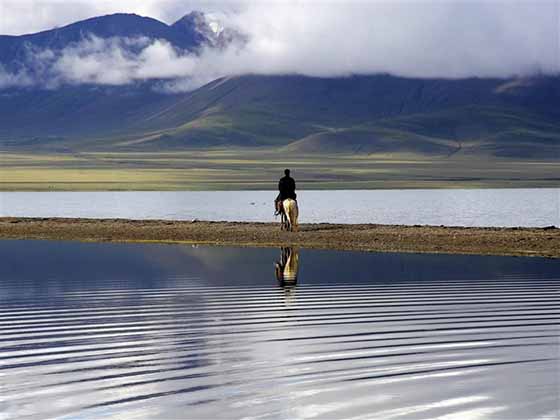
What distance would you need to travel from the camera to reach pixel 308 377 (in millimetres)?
12344

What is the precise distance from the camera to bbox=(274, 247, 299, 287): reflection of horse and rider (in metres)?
22.5

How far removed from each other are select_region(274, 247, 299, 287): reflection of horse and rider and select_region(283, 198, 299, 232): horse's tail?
2.85 metres

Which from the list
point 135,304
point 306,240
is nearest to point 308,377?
point 135,304

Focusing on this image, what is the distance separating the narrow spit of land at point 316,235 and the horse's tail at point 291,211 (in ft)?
1.10

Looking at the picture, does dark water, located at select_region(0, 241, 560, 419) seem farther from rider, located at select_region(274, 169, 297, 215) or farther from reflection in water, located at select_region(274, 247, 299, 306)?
rider, located at select_region(274, 169, 297, 215)

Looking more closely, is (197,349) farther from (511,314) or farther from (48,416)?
(511,314)

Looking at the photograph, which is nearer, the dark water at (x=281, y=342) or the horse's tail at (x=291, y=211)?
the dark water at (x=281, y=342)

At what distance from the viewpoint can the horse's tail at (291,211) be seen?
113 feet

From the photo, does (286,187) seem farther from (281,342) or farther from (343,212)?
(343,212)

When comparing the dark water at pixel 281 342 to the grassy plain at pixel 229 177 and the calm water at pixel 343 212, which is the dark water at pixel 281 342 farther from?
the grassy plain at pixel 229 177

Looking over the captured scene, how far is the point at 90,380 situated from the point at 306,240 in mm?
21718

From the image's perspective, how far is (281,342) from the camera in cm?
1463

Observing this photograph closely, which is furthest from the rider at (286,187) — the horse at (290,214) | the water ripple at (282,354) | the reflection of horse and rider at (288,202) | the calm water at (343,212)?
the water ripple at (282,354)

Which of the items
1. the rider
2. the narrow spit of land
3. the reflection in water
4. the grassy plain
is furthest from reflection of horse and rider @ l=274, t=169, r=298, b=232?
the grassy plain
